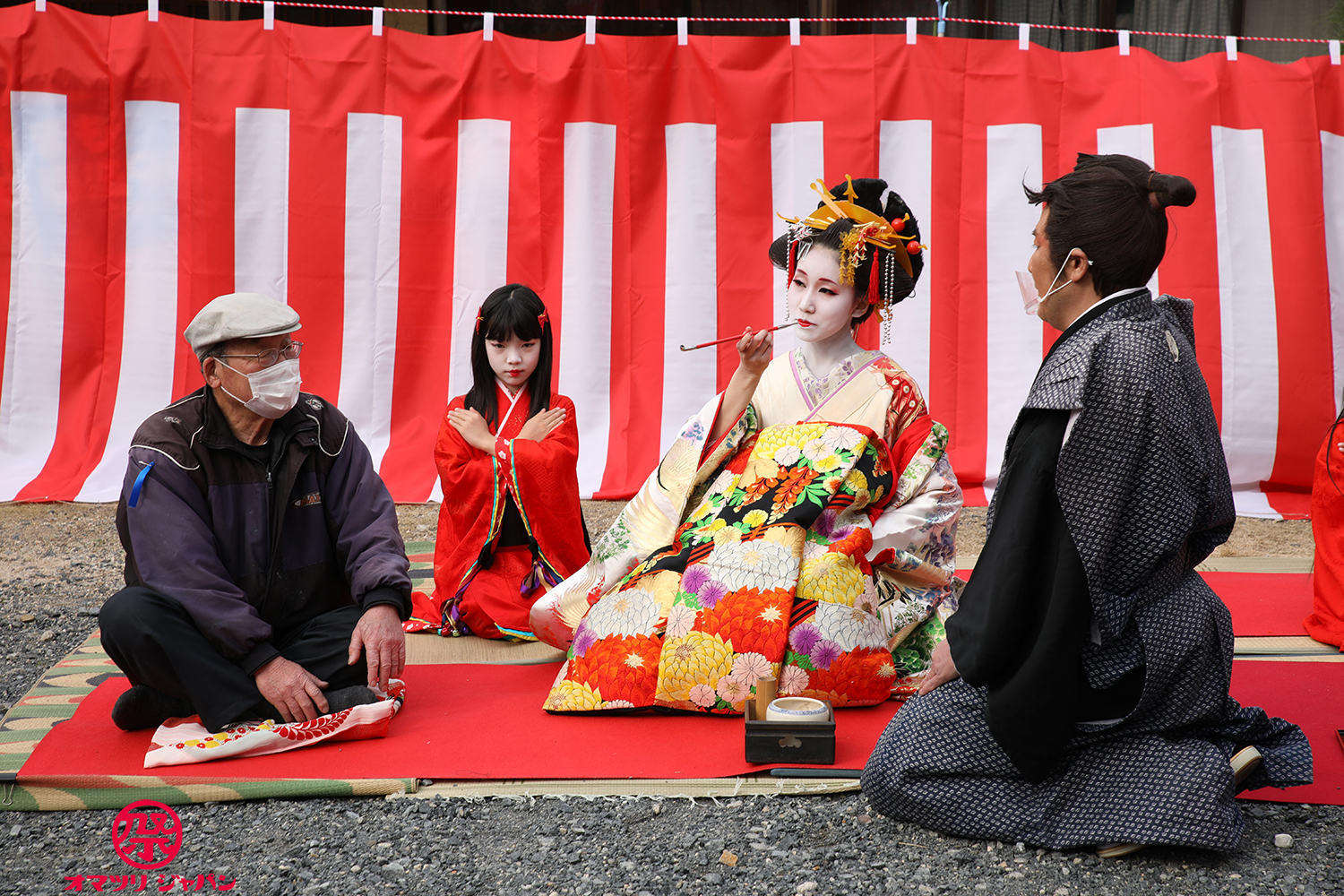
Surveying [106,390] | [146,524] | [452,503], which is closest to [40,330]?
[106,390]

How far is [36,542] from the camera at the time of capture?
15.5ft

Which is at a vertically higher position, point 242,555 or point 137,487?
point 137,487

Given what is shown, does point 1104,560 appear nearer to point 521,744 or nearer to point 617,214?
point 521,744

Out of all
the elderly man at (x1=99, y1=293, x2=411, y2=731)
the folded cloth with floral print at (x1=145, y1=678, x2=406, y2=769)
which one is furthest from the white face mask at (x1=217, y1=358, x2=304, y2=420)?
the folded cloth with floral print at (x1=145, y1=678, x2=406, y2=769)

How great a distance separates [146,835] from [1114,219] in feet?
7.24

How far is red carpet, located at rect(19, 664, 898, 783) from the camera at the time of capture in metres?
2.39

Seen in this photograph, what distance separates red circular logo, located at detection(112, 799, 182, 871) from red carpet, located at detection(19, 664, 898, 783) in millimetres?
107

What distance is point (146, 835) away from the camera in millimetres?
2139

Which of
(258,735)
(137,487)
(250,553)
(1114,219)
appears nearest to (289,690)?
(258,735)

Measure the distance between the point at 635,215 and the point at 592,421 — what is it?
1113 millimetres

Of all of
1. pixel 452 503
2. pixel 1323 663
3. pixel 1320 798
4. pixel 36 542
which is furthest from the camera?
pixel 36 542

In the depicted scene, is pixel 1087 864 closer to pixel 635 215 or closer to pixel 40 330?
pixel 635 215

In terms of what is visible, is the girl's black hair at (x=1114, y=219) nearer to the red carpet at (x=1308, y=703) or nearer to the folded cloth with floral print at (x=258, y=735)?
the red carpet at (x=1308, y=703)

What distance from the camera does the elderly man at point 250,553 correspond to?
2.46 metres
